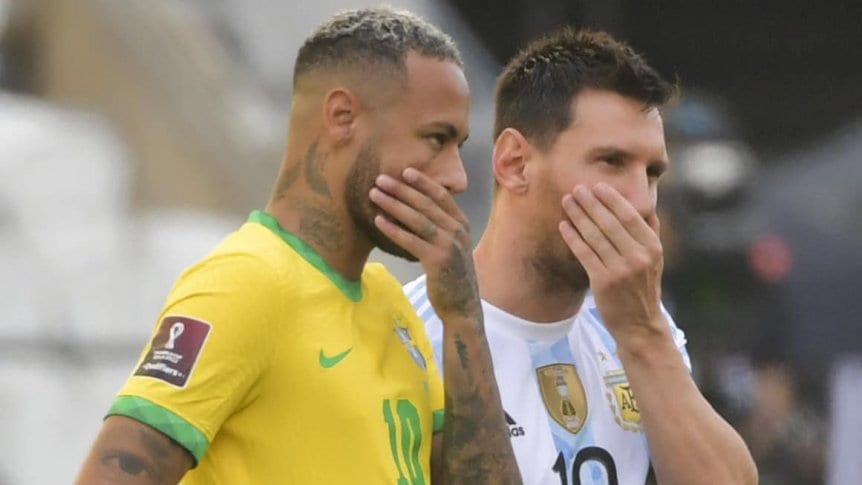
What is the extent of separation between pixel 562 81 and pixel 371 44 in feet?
2.58

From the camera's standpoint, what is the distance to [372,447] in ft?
9.41

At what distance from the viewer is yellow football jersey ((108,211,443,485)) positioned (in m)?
2.73

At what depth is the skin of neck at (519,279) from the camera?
3.61 meters

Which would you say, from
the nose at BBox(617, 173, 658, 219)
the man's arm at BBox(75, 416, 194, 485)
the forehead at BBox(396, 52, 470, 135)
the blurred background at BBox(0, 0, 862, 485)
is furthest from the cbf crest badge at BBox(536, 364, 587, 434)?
the blurred background at BBox(0, 0, 862, 485)

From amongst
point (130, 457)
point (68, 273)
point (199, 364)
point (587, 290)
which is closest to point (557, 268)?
point (587, 290)

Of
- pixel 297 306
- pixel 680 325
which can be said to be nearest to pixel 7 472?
pixel 680 325

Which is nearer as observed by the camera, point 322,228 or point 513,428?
point 322,228

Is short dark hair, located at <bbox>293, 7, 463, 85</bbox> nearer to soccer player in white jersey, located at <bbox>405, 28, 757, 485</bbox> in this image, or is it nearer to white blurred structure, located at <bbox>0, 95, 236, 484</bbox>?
soccer player in white jersey, located at <bbox>405, 28, 757, 485</bbox>

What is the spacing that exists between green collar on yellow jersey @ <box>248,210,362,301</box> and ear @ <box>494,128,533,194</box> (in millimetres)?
736

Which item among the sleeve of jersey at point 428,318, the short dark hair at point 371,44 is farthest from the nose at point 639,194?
the short dark hair at point 371,44

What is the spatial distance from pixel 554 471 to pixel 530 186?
60cm

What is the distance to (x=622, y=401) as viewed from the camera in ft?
11.8

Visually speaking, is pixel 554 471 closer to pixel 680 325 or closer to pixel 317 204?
pixel 317 204

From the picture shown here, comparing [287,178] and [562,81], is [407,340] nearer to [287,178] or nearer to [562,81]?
[287,178]
